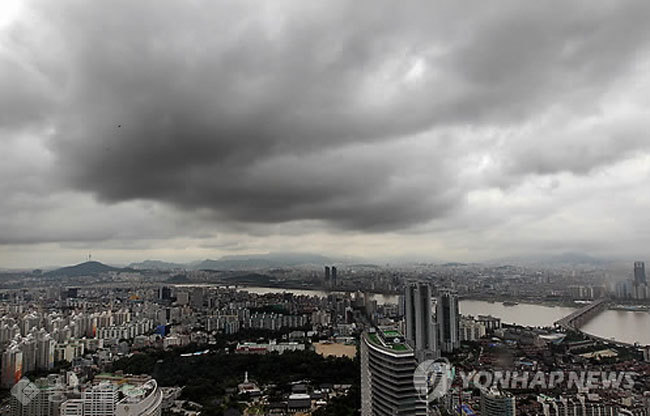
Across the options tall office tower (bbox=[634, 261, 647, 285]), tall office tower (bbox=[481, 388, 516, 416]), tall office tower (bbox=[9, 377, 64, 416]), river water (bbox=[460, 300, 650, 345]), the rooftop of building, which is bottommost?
tall office tower (bbox=[9, 377, 64, 416])

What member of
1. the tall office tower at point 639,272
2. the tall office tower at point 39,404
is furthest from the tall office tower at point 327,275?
the tall office tower at point 639,272

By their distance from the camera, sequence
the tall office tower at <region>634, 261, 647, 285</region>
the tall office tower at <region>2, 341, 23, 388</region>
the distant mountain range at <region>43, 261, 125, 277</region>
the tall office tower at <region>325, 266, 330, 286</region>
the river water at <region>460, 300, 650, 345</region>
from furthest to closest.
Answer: the tall office tower at <region>325, 266, 330, 286</region>
the distant mountain range at <region>43, 261, 125, 277</region>
the tall office tower at <region>2, 341, 23, 388</region>
the river water at <region>460, 300, 650, 345</region>
the tall office tower at <region>634, 261, 647, 285</region>

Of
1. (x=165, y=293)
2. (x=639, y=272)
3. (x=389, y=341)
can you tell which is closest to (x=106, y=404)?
(x=389, y=341)

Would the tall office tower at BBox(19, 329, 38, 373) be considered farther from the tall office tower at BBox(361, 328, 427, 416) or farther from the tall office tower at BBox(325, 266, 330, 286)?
the tall office tower at BBox(325, 266, 330, 286)

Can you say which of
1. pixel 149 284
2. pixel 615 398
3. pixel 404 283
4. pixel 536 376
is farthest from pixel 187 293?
pixel 615 398

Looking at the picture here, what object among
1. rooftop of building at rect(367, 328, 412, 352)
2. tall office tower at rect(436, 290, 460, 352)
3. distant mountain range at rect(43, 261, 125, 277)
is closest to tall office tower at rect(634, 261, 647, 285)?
rooftop of building at rect(367, 328, 412, 352)

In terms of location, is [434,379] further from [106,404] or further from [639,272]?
[106,404]

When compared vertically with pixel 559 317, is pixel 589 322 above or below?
above
